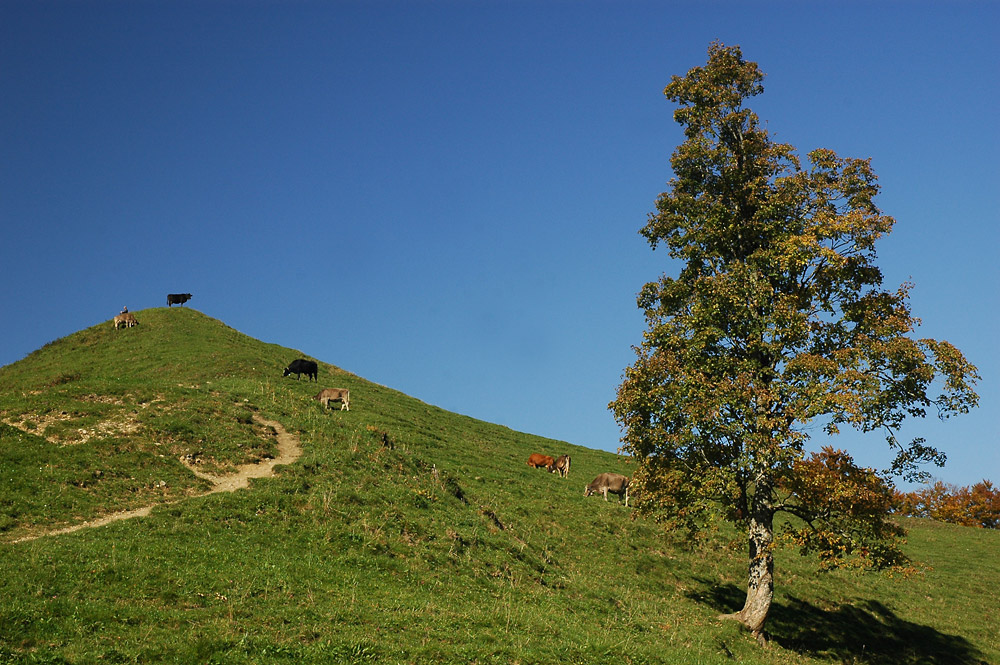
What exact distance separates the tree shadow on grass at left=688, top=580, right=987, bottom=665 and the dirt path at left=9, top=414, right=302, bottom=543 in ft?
65.5

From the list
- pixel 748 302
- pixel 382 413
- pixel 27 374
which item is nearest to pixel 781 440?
pixel 748 302

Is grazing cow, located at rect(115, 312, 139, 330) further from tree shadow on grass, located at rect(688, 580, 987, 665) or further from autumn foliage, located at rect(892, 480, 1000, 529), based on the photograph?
autumn foliage, located at rect(892, 480, 1000, 529)

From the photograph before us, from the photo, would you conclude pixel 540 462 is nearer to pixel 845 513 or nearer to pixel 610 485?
pixel 610 485

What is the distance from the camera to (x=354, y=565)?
22125 millimetres

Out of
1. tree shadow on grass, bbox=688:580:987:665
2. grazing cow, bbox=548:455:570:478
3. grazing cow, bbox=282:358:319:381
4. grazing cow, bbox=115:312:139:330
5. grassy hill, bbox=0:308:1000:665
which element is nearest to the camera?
grassy hill, bbox=0:308:1000:665

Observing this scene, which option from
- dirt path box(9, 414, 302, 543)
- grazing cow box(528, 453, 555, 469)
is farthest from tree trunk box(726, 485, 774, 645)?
grazing cow box(528, 453, 555, 469)

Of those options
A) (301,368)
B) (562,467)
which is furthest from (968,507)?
(301,368)

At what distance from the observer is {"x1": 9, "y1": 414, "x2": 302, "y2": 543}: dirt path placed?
2158 cm

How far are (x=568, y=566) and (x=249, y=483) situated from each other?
14.2 metres

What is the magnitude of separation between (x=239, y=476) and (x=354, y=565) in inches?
339

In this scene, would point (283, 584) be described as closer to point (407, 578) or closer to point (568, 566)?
point (407, 578)

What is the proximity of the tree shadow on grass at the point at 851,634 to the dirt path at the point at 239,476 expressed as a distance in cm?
1997

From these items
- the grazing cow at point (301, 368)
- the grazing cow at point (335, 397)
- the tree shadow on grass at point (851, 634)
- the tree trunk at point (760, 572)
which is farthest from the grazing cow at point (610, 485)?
the grazing cow at point (301, 368)

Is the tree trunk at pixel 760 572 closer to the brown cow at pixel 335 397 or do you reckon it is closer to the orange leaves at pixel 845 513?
the orange leaves at pixel 845 513
